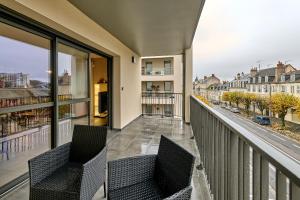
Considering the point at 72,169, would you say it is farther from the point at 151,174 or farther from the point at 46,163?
the point at 151,174

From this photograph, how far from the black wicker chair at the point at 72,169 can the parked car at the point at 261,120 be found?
118 centimetres

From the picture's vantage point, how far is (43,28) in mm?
2725

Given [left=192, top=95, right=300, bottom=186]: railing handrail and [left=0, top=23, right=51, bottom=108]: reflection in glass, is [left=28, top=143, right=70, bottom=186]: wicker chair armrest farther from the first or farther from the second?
[left=192, top=95, right=300, bottom=186]: railing handrail

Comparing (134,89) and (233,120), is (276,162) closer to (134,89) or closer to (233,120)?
(233,120)

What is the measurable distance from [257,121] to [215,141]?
36.3 inches

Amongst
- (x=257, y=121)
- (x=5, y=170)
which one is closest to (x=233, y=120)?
(x=257, y=121)

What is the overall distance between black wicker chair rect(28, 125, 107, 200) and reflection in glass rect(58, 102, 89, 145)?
3.88 ft

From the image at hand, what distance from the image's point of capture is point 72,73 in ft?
12.2

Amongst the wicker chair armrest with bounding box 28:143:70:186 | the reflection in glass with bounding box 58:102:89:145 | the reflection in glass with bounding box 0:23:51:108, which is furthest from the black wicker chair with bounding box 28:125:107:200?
the reflection in glass with bounding box 58:102:89:145

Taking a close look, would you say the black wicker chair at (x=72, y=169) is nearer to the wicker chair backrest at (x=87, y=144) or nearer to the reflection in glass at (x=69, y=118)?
the wicker chair backrest at (x=87, y=144)

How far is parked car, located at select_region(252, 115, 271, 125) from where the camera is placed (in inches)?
39.6

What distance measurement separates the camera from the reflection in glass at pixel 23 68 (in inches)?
90.0

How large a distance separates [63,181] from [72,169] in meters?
0.23

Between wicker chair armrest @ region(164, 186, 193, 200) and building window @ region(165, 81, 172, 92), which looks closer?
wicker chair armrest @ region(164, 186, 193, 200)
